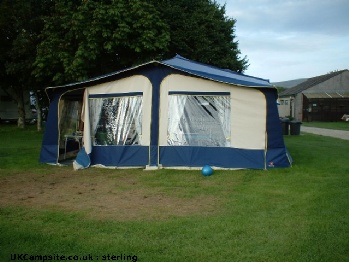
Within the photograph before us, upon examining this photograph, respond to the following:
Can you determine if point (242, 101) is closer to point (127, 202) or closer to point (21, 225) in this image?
point (127, 202)

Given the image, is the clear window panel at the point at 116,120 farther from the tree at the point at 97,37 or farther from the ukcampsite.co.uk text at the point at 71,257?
the ukcampsite.co.uk text at the point at 71,257

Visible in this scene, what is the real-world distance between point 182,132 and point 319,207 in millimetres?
4328

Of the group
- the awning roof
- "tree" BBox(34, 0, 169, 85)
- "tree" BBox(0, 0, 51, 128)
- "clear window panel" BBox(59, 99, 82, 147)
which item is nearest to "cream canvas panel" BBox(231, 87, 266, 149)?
"clear window panel" BBox(59, 99, 82, 147)

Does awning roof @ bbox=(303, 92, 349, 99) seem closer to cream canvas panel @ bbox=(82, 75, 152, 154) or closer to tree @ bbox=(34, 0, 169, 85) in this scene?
A: tree @ bbox=(34, 0, 169, 85)

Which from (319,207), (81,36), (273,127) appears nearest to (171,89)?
(273,127)

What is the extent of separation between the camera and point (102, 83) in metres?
9.73

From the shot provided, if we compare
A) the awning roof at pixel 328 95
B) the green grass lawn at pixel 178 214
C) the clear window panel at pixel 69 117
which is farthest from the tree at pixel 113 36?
the awning roof at pixel 328 95

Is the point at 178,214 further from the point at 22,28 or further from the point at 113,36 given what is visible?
the point at 22,28

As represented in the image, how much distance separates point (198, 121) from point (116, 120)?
2161mm

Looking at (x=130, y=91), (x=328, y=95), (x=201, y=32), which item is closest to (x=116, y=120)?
(x=130, y=91)

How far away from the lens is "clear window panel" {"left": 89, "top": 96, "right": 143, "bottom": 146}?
949cm

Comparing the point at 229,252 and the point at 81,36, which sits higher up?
the point at 81,36

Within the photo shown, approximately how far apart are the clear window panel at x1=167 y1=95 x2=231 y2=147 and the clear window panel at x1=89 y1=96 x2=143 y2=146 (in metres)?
0.87

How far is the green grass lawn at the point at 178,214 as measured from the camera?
4.09m
